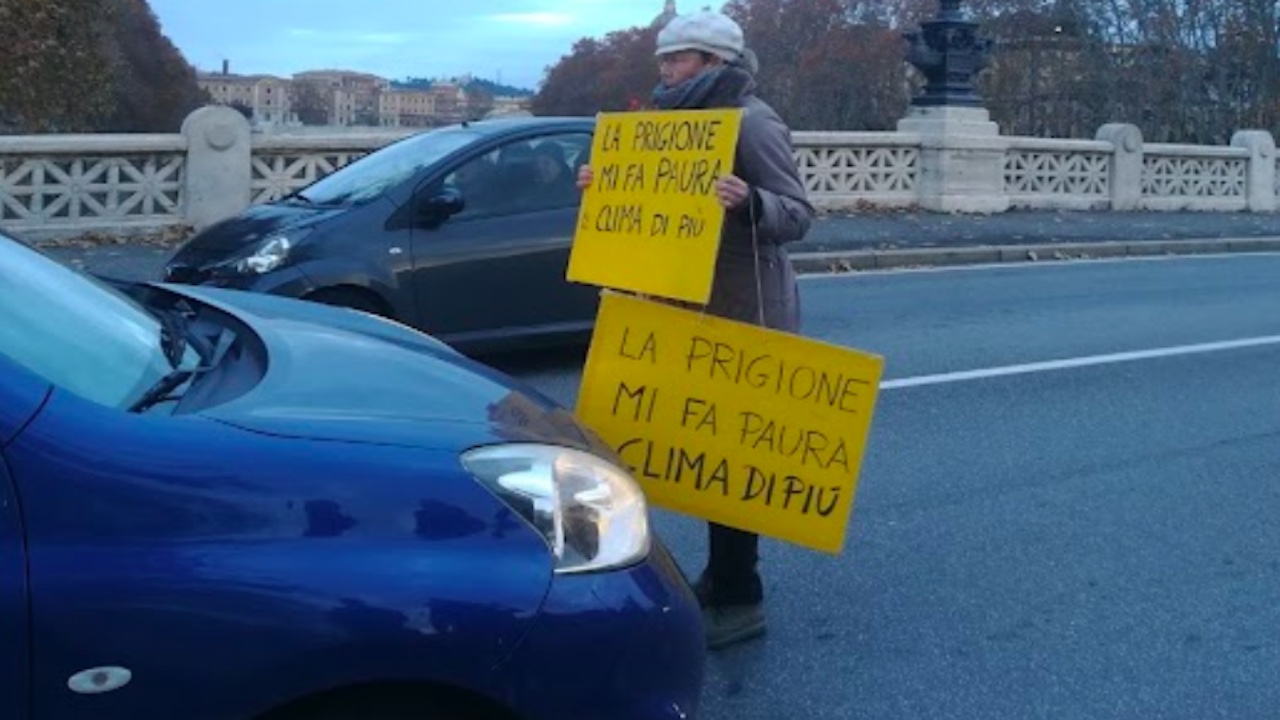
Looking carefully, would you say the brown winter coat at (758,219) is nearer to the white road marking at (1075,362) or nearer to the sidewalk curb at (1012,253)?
the white road marking at (1075,362)

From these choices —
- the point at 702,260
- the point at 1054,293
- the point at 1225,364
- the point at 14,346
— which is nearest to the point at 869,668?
the point at 702,260

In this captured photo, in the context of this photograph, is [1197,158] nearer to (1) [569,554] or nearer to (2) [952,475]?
(2) [952,475]

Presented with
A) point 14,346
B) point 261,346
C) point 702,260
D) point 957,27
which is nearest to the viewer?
point 14,346

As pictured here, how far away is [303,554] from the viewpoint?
8.47 ft

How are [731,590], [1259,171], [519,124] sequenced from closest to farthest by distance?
[731,590] → [519,124] → [1259,171]

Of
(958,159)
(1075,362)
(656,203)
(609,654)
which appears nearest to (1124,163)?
(958,159)

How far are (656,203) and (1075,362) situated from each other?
245 inches

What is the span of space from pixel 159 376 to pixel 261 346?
12.2 inches

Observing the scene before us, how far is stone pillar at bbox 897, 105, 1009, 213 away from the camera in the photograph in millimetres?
21094

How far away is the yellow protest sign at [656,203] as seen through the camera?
4.42m

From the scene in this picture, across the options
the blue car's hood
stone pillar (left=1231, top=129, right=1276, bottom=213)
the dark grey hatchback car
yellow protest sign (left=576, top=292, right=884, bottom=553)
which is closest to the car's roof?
the dark grey hatchback car

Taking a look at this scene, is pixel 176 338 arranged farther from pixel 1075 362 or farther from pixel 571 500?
pixel 1075 362

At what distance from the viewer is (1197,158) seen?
2564cm

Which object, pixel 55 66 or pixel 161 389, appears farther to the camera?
pixel 55 66
